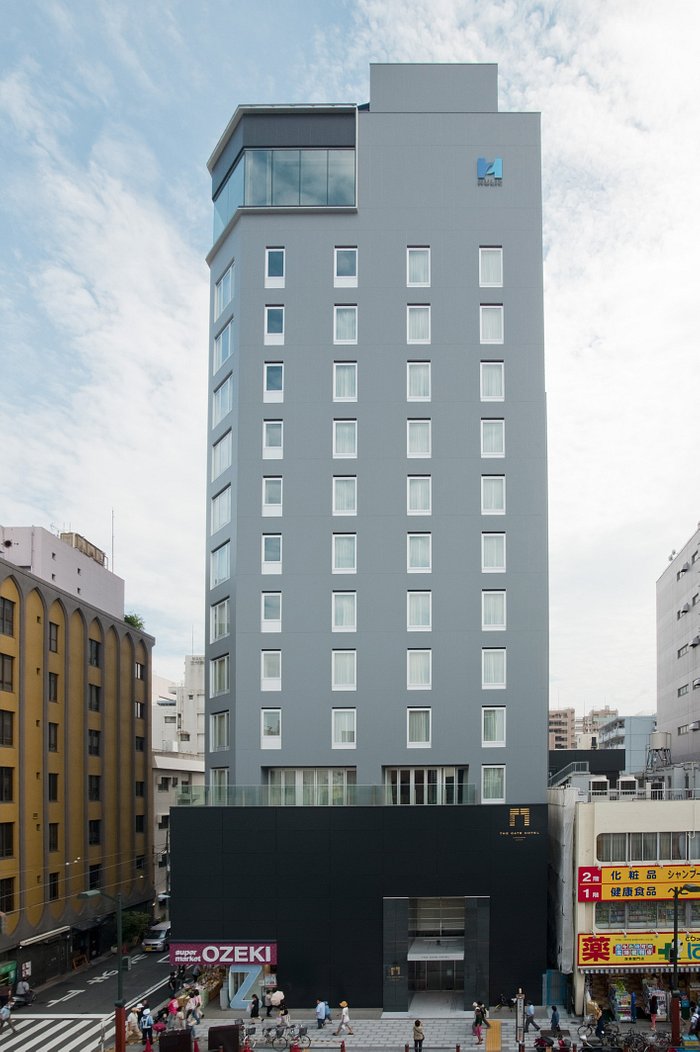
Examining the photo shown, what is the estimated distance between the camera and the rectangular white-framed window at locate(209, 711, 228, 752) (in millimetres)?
56759

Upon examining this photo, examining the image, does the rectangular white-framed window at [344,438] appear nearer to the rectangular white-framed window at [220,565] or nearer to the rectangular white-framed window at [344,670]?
the rectangular white-framed window at [220,565]

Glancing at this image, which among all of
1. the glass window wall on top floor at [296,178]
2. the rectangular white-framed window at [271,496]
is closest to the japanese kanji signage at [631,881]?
the rectangular white-framed window at [271,496]

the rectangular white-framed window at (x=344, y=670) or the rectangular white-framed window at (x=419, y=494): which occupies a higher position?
the rectangular white-framed window at (x=419, y=494)

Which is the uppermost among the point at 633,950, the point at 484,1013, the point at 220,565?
the point at 220,565

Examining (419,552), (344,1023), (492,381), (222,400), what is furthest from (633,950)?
(222,400)

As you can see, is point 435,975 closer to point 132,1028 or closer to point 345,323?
point 132,1028

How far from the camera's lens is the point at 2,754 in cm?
5766

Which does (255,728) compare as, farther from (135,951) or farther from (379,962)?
(135,951)

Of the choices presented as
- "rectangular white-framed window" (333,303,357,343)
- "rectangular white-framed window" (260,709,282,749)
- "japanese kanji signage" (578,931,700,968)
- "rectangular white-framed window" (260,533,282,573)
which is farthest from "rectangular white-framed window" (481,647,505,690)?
"rectangular white-framed window" (333,303,357,343)

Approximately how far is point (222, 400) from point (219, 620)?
12776 millimetres

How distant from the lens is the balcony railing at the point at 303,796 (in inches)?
2073

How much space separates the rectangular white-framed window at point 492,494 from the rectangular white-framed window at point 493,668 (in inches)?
296

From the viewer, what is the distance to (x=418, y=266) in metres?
58.5

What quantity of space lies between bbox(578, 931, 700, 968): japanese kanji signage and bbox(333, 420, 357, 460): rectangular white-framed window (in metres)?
27.3
